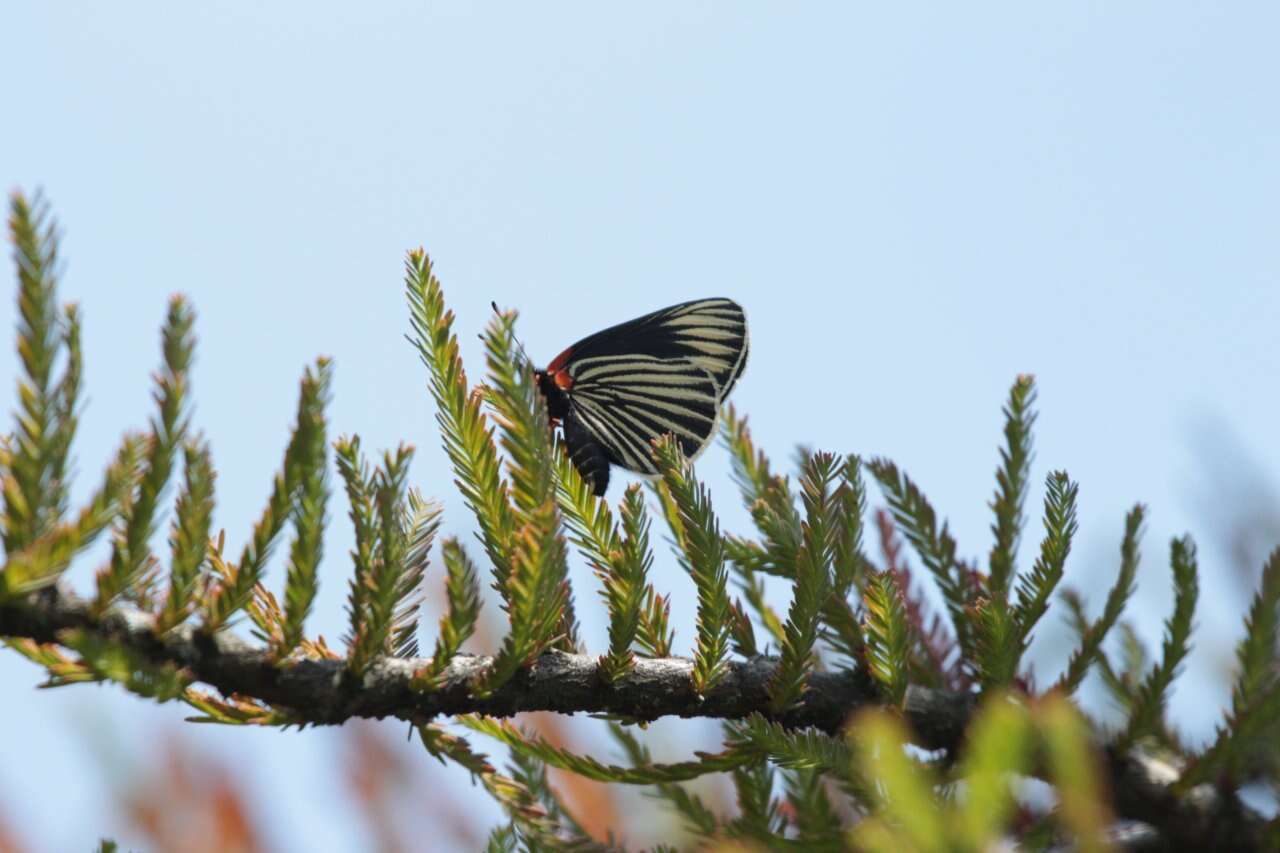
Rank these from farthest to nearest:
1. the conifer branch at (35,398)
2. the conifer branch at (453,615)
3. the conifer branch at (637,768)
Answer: the conifer branch at (637,768) → the conifer branch at (453,615) → the conifer branch at (35,398)

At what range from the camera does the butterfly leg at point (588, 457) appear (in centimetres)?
210

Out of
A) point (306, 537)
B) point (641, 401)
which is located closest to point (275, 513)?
point (306, 537)

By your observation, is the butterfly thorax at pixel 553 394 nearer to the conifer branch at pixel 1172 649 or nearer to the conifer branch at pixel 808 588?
the conifer branch at pixel 808 588

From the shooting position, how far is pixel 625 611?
4.70 ft

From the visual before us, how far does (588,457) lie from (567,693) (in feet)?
2.42

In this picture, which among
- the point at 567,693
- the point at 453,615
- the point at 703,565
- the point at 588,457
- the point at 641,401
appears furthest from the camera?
the point at 641,401

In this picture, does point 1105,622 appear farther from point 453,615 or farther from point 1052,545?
point 453,615

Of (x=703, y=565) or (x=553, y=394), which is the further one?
(x=553, y=394)

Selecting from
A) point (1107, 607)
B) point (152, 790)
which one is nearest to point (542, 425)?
point (1107, 607)

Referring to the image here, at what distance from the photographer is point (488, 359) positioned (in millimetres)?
1348

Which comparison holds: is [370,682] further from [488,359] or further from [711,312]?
[711,312]

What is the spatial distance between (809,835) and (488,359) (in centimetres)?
95

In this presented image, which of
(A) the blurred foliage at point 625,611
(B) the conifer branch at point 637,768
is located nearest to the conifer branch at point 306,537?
(A) the blurred foliage at point 625,611

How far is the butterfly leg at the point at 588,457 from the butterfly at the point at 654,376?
0.53 feet
